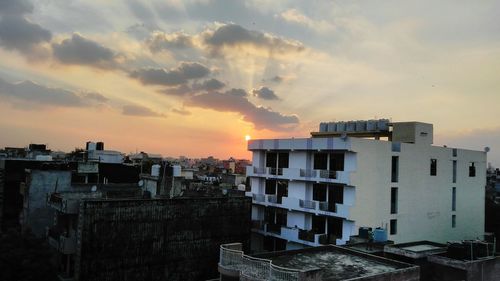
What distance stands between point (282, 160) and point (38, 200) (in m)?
22.4

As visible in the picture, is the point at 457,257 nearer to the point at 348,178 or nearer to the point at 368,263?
the point at 368,263

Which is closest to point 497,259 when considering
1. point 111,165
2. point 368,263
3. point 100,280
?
point 368,263

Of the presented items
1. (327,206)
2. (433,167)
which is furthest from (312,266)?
(433,167)

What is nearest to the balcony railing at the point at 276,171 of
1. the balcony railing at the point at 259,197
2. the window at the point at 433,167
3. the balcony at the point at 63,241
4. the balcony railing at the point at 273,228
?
the balcony railing at the point at 259,197

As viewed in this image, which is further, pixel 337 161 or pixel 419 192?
pixel 419 192

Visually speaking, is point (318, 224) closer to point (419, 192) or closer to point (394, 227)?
point (394, 227)

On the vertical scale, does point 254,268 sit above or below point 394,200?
below

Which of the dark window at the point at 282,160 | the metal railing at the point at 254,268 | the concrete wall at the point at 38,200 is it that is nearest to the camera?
the metal railing at the point at 254,268

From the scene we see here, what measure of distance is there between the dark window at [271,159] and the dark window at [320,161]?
538 cm

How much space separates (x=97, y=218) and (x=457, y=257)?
22513 mm

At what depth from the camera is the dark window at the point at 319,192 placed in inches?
1468

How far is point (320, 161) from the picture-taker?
37.7 m

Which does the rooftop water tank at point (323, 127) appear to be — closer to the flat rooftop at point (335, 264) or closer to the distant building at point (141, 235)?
the distant building at point (141, 235)

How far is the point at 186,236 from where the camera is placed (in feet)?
105
